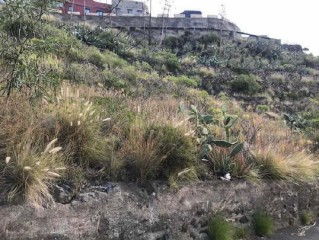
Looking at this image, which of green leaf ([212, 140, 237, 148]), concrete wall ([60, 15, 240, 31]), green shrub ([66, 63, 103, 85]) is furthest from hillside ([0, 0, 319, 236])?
concrete wall ([60, 15, 240, 31])

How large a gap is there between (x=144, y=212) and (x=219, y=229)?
4.49 feet

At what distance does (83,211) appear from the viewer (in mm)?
6016

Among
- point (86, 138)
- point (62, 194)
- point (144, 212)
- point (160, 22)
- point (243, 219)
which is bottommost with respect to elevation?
point (243, 219)

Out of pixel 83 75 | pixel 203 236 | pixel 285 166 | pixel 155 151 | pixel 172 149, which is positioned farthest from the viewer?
pixel 83 75

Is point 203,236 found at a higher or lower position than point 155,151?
lower

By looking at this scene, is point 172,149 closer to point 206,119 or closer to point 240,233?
point 240,233

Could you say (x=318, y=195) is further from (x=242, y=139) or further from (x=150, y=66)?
(x=150, y=66)

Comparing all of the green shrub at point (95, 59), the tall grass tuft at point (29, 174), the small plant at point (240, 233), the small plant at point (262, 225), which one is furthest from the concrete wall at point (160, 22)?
the tall grass tuft at point (29, 174)

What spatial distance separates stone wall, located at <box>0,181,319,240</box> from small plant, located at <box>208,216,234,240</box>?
0.32ft

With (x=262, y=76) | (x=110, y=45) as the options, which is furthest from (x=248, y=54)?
(x=110, y=45)

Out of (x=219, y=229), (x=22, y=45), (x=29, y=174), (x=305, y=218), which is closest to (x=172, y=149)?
(x=219, y=229)

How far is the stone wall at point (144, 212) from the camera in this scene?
5547mm

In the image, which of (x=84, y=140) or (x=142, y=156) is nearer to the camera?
(x=84, y=140)

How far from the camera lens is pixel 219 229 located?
24.2 feet
